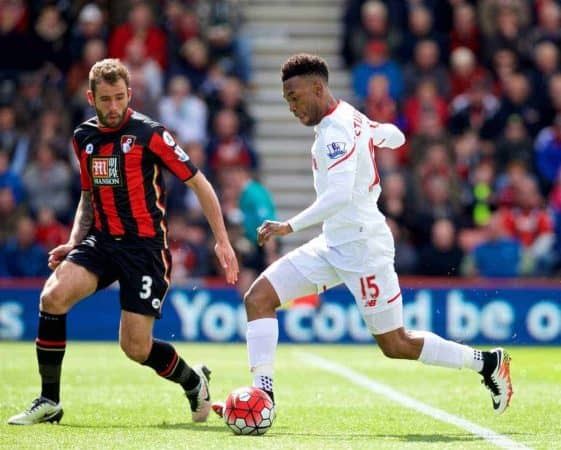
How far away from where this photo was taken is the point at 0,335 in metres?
17.1

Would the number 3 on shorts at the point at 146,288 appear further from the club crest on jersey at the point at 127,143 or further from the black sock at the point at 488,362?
the black sock at the point at 488,362

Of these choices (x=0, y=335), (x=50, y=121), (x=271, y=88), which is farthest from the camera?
(x=271, y=88)

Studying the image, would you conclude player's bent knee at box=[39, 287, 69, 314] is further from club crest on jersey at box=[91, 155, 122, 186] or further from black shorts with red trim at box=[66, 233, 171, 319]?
club crest on jersey at box=[91, 155, 122, 186]

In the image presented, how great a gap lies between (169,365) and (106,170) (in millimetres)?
1335

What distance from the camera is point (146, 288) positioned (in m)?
8.74

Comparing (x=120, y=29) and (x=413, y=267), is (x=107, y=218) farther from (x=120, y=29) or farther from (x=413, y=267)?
(x=120, y=29)

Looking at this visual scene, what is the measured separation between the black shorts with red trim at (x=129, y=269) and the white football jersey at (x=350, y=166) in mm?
1143

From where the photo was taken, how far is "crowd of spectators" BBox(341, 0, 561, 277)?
58.9ft

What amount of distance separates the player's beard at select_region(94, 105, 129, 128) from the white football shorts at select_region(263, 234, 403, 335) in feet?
4.46

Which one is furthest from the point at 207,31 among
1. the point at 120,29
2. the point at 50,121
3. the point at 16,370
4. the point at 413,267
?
the point at 16,370

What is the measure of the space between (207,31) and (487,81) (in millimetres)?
4199

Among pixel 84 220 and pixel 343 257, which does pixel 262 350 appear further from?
pixel 84 220

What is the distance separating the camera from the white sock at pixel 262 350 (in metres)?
8.52

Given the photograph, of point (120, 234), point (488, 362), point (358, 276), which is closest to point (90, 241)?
point (120, 234)
